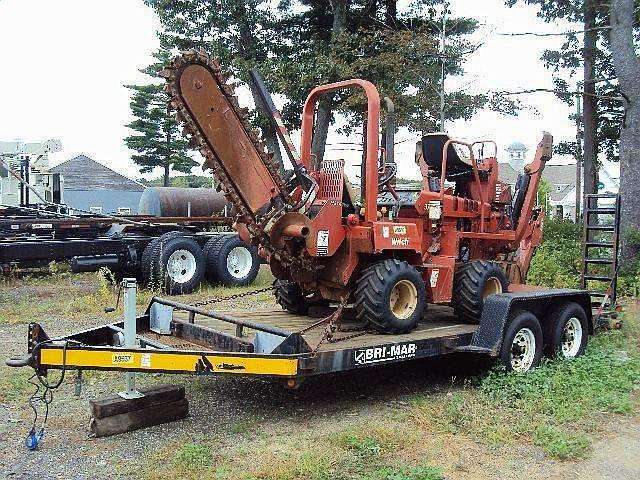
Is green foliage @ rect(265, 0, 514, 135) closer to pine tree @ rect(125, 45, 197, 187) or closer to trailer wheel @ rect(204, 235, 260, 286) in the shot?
trailer wheel @ rect(204, 235, 260, 286)

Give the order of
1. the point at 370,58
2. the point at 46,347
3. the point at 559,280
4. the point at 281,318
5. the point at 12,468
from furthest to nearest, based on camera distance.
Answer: the point at 370,58
the point at 559,280
the point at 281,318
the point at 46,347
the point at 12,468

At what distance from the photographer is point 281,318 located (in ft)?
25.9

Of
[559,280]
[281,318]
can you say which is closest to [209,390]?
[281,318]

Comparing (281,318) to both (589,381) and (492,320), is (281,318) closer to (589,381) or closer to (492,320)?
(492,320)

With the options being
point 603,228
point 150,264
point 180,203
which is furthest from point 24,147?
point 603,228

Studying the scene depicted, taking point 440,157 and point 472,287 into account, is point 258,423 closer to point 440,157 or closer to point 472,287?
point 472,287

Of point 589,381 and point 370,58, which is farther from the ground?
point 370,58

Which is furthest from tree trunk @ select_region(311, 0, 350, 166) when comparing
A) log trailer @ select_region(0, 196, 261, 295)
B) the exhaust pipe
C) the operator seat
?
the operator seat

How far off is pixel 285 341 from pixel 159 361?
1008 millimetres

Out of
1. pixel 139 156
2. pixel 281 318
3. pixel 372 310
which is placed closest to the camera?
pixel 372 310

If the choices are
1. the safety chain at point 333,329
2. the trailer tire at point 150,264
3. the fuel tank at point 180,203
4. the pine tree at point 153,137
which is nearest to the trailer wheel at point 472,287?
the safety chain at point 333,329

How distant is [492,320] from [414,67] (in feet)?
50.3

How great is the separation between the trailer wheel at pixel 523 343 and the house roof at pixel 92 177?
38.6 m

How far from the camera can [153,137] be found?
1679 inches
